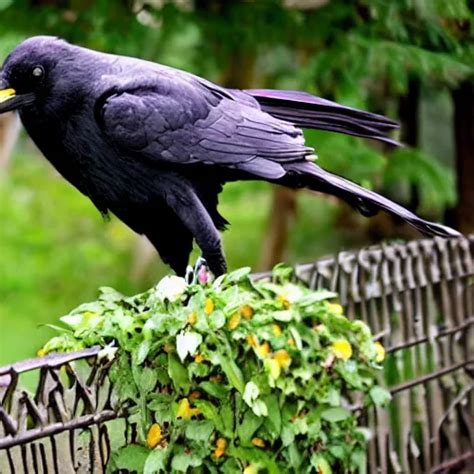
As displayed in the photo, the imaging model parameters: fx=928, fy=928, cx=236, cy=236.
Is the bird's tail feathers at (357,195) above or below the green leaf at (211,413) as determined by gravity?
above

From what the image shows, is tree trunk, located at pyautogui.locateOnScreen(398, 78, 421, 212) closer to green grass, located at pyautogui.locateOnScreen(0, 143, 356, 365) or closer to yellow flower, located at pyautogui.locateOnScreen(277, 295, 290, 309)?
green grass, located at pyautogui.locateOnScreen(0, 143, 356, 365)

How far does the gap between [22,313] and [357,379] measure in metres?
6.09

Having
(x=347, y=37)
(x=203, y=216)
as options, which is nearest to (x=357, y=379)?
(x=203, y=216)

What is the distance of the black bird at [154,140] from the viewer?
304 cm

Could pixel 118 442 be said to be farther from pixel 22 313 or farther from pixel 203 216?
pixel 22 313

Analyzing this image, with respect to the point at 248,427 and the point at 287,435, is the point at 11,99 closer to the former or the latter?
the point at 248,427

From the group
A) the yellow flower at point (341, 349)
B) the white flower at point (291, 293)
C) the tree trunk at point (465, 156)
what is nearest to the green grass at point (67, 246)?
the tree trunk at point (465, 156)

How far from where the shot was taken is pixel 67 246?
10.5 meters

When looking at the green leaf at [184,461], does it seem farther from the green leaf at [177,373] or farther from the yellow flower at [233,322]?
the yellow flower at [233,322]

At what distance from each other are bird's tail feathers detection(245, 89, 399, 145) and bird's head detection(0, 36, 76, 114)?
33.5 inches

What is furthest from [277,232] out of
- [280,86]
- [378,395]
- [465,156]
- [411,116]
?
[378,395]

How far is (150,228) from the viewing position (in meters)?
3.34

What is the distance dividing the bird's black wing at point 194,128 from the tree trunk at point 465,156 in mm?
3799

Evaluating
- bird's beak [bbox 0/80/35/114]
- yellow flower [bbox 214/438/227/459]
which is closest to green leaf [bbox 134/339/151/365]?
yellow flower [bbox 214/438/227/459]
